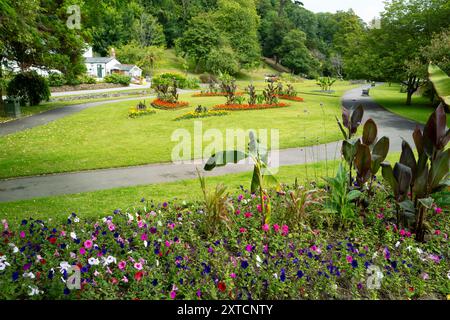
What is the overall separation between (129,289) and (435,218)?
4.31 meters

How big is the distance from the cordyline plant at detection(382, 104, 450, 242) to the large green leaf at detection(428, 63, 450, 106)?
2.13 ft

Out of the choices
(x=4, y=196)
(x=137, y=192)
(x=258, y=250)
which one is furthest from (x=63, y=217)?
(x=258, y=250)

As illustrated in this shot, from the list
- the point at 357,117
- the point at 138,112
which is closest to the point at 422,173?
the point at 357,117

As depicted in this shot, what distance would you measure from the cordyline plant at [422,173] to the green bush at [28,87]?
2259cm

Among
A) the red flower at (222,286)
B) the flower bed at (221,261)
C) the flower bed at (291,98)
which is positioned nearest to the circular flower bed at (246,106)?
the flower bed at (291,98)

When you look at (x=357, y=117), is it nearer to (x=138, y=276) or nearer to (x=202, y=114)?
(x=138, y=276)

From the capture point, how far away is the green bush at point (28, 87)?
21953 millimetres

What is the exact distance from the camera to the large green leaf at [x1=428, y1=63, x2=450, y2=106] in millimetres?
5066

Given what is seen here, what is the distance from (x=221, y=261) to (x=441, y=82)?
403 cm

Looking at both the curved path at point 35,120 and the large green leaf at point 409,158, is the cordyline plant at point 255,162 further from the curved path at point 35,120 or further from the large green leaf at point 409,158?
the curved path at point 35,120

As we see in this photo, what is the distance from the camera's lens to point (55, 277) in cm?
328

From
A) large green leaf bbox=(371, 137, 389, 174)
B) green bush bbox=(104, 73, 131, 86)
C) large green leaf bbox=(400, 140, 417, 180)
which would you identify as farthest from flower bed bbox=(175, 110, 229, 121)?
green bush bbox=(104, 73, 131, 86)
